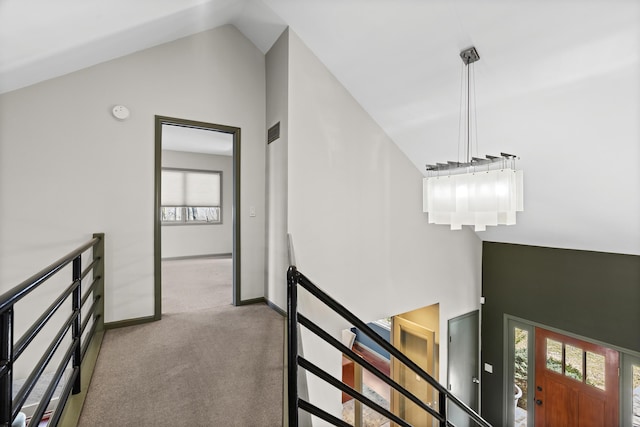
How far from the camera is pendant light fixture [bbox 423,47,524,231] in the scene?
2.11 metres

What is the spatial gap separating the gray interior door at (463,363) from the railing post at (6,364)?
5.24m

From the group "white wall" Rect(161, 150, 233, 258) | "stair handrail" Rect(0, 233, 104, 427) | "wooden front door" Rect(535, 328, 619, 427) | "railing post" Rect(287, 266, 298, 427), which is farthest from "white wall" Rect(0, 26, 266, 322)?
"wooden front door" Rect(535, 328, 619, 427)

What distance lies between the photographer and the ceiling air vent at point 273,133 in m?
3.45

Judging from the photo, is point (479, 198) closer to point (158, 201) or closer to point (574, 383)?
point (158, 201)

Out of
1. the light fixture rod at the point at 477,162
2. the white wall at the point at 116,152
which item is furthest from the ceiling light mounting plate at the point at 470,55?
the white wall at the point at 116,152

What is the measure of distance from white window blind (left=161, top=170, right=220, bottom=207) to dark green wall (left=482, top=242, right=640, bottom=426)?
6148mm

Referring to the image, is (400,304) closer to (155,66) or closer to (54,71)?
(155,66)

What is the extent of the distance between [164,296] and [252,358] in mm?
2160

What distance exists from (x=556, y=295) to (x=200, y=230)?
7080 millimetres

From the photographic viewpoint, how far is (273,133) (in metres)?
3.57

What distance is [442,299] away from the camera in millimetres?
4898

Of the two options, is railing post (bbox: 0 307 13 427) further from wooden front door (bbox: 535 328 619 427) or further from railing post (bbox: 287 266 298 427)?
wooden front door (bbox: 535 328 619 427)

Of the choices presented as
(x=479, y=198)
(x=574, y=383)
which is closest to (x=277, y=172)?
(x=479, y=198)

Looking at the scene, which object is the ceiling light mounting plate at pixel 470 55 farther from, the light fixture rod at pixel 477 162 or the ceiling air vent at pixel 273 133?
the ceiling air vent at pixel 273 133
